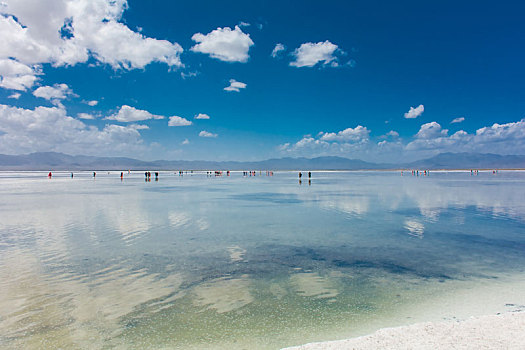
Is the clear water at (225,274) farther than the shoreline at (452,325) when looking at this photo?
Yes

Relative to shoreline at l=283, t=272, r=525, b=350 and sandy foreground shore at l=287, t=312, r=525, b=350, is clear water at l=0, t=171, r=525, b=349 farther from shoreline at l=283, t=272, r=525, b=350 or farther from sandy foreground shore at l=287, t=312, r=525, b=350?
sandy foreground shore at l=287, t=312, r=525, b=350

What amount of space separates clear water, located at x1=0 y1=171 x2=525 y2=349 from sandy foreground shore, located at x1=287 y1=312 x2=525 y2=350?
0.59 m

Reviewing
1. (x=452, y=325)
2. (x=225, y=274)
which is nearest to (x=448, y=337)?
(x=452, y=325)

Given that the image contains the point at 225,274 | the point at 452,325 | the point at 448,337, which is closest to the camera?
the point at 448,337

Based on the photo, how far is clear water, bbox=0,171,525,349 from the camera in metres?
5.91

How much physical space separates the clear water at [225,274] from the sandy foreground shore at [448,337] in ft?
1.94

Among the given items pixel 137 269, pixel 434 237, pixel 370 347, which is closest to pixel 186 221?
pixel 137 269

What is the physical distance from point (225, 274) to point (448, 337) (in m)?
5.40

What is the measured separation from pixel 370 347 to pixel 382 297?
258cm

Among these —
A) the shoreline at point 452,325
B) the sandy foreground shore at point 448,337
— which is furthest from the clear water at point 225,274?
the sandy foreground shore at point 448,337

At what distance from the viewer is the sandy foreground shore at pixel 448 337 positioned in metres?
5.00

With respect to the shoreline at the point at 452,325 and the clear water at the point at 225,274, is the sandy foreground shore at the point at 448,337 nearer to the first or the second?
the shoreline at the point at 452,325

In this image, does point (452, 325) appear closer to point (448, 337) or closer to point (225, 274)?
point (448, 337)

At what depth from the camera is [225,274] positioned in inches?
349
